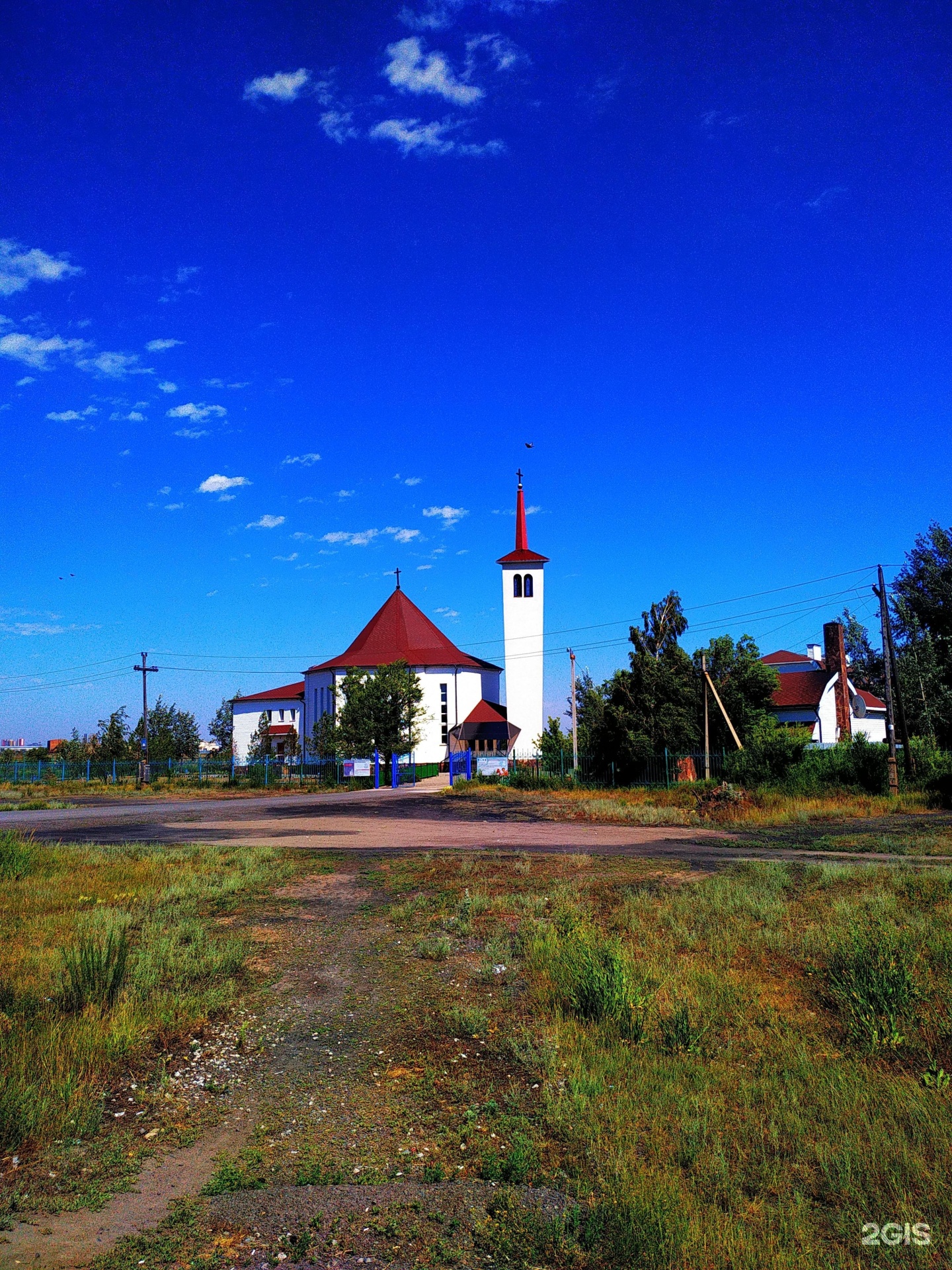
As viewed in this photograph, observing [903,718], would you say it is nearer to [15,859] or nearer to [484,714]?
[15,859]

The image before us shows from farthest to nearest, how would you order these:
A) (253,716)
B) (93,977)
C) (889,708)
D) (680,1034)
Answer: (253,716) < (889,708) < (93,977) < (680,1034)

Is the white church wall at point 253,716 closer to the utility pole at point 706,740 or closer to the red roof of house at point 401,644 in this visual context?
the red roof of house at point 401,644

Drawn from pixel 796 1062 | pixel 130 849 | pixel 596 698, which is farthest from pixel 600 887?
pixel 596 698

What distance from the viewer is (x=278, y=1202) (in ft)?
13.4

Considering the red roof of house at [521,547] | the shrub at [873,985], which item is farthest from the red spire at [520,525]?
the shrub at [873,985]

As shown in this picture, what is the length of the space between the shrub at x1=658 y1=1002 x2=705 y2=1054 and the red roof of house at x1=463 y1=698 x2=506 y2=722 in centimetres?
5334

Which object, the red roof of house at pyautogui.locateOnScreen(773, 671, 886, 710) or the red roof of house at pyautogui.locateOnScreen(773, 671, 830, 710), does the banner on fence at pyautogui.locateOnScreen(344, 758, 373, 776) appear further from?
the red roof of house at pyautogui.locateOnScreen(773, 671, 830, 710)

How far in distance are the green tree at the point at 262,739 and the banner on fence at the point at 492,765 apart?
23.8 metres

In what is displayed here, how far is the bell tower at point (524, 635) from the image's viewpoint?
60.7 m

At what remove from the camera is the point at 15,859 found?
14234mm

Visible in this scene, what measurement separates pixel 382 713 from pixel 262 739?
26565 mm

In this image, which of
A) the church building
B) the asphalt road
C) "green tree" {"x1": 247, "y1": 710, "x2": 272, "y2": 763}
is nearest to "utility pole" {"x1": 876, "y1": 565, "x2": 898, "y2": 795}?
the asphalt road

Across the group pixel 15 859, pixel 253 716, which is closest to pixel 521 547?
pixel 253 716

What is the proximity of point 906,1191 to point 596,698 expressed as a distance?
117 ft
